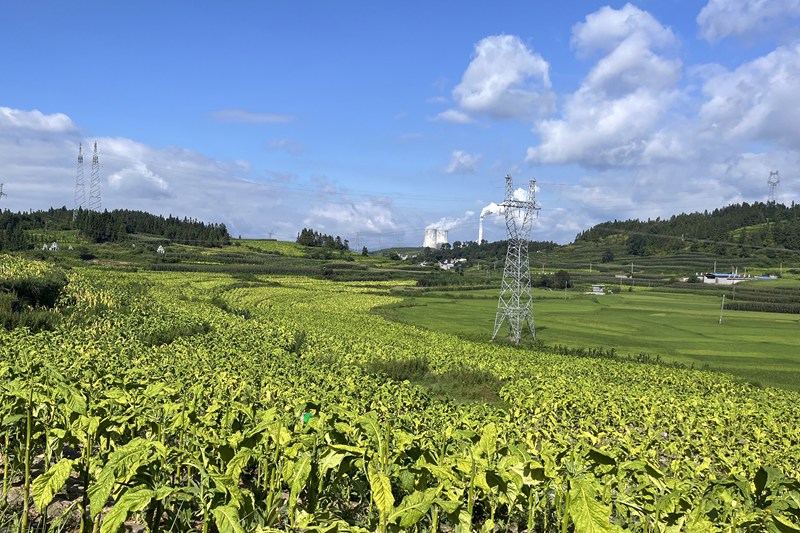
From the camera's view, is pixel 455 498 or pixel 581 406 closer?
pixel 455 498

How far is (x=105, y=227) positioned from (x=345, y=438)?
4355 inches

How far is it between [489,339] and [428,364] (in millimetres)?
17541

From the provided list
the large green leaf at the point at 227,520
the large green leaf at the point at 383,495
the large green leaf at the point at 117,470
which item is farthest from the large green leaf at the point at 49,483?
the large green leaf at the point at 383,495

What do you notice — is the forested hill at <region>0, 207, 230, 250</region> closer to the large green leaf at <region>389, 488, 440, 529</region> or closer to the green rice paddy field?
the green rice paddy field

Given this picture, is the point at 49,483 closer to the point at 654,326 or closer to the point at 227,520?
the point at 227,520

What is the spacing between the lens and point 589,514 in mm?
2500

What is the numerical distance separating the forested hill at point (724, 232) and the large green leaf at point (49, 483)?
5243 inches

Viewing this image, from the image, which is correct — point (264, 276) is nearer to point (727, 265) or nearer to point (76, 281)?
point (76, 281)

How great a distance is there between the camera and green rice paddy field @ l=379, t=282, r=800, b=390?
36.8 m

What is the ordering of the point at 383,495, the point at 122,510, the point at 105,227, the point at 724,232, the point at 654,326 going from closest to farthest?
the point at 122,510
the point at 383,495
the point at 654,326
the point at 105,227
the point at 724,232

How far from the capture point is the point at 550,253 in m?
156

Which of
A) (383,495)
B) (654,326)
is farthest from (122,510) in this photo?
(654,326)

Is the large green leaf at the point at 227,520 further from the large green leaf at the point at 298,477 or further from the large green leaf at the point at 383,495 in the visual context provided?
the large green leaf at the point at 383,495

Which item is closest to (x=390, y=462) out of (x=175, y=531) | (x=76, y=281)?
(x=175, y=531)
